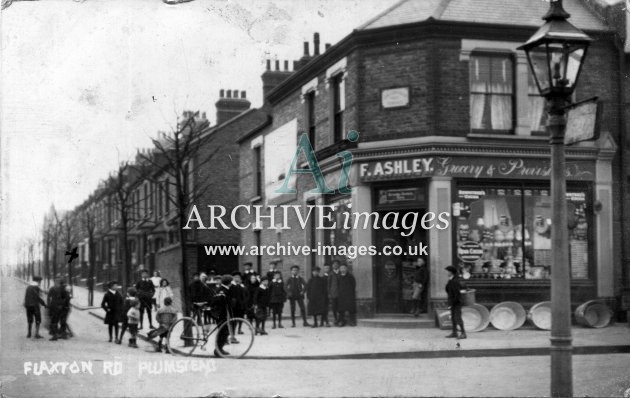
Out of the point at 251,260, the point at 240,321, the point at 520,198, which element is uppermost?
the point at 520,198

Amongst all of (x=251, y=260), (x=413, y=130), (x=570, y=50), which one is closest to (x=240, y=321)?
(x=251, y=260)

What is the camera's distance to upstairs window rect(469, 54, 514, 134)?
11.5 m

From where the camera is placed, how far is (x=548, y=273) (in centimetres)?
1119

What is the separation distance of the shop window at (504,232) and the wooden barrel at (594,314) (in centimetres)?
137

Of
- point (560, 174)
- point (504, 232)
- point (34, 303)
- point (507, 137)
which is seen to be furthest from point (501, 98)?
point (34, 303)

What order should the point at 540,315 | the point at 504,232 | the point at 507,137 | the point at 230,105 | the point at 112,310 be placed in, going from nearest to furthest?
the point at 112,310 → the point at 540,315 → the point at 230,105 → the point at 507,137 → the point at 504,232

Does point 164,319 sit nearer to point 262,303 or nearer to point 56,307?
point 262,303

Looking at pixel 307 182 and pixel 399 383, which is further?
pixel 307 182

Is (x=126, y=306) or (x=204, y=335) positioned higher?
(x=126, y=306)

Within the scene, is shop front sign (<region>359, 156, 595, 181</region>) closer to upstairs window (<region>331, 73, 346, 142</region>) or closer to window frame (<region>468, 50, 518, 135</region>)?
window frame (<region>468, 50, 518, 135</region>)

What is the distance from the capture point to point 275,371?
8.89 m

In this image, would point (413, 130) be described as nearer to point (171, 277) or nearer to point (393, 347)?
point (393, 347)

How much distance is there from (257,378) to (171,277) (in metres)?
2.49

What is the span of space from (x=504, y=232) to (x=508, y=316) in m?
1.65
